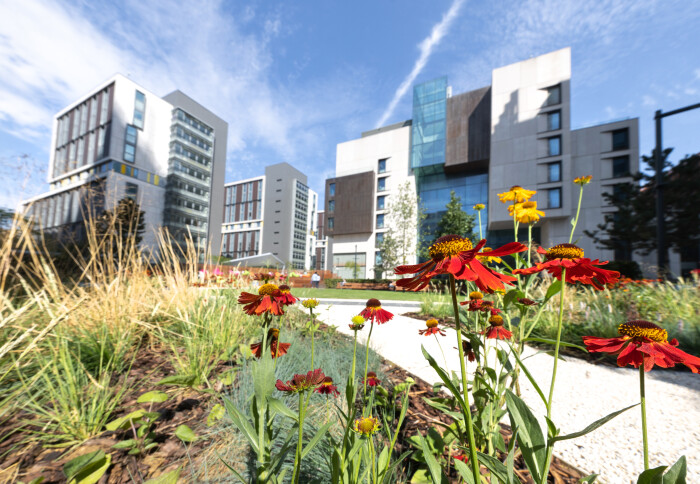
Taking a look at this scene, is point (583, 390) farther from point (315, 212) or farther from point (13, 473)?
point (315, 212)

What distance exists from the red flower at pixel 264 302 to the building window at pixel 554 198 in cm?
2499

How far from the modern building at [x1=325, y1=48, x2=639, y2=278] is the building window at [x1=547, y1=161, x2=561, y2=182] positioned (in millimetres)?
74

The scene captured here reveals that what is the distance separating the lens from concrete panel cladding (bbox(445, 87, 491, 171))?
2383 cm

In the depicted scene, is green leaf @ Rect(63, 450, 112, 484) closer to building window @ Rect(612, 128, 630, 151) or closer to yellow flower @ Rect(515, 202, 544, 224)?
yellow flower @ Rect(515, 202, 544, 224)

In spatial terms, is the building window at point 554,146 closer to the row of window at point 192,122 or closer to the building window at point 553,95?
the building window at point 553,95

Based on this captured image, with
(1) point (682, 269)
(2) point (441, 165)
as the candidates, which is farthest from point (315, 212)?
(1) point (682, 269)

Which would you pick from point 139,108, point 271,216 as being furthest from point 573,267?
point 271,216

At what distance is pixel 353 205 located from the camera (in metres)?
30.0

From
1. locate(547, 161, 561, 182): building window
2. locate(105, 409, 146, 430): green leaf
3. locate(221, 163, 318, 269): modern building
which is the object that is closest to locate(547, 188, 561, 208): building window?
locate(547, 161, 561, 182): building window

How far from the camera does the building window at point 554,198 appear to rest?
66.7ft

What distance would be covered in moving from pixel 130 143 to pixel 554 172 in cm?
4104

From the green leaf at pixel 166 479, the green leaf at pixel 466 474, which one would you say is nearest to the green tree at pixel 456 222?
the green leaf at pixel 466 474

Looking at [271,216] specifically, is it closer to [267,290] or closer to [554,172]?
[554,172]

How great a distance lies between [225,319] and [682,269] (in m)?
30.1
